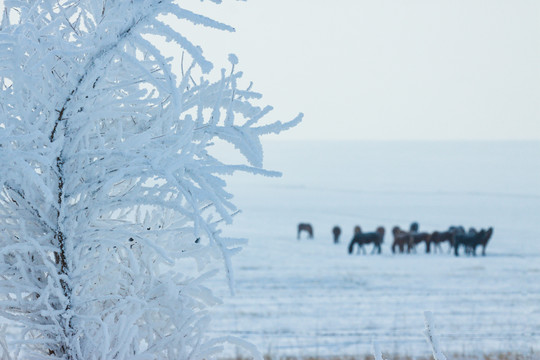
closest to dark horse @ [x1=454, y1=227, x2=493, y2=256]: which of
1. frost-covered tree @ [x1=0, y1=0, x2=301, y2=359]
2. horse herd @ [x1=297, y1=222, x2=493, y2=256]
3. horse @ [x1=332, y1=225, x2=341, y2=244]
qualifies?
horse herd @ [x1=297, y1=222, x2=493, y2=256]

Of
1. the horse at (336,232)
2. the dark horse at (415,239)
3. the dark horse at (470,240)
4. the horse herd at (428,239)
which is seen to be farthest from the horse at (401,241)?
the horse at (336,232)

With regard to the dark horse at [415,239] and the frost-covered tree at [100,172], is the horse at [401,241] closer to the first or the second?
the dark horse at [415,239]

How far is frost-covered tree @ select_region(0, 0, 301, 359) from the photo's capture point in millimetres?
2119

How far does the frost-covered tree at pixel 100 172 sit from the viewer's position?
2119mm

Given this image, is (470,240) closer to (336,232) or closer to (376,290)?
(336,232)

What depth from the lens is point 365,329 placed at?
10.5 m

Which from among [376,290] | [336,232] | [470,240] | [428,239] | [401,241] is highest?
[470,240]

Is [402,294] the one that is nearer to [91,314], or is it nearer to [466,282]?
[466,282]

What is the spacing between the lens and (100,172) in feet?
7.64

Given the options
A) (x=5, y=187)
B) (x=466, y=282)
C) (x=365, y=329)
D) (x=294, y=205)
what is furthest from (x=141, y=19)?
(x=294, y=205)

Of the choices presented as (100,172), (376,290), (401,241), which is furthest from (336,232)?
(100,172)

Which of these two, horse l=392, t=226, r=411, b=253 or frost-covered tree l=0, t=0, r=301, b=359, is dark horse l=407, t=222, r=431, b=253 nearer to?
horse l=392, t=226, r=411, b=253

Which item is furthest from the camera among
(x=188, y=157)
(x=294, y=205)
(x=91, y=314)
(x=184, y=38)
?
(x=294, y=205)

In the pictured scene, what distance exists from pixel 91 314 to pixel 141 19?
1139mm
